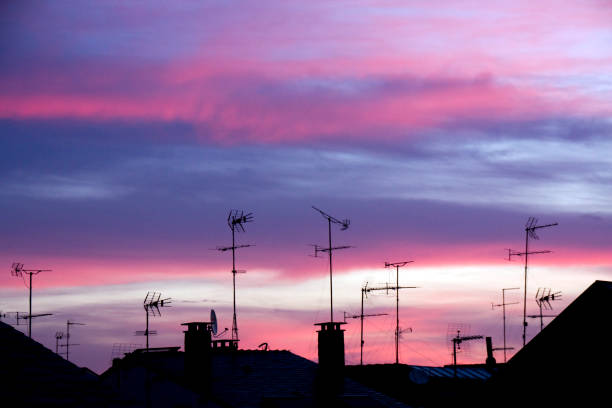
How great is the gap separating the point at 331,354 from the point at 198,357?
7.09m

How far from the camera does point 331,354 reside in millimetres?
49094

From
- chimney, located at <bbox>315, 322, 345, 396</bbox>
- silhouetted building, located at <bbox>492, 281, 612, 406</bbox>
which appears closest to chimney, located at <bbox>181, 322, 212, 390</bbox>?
chimney, located at <bbox>315, 322, 345, 396</bbox>

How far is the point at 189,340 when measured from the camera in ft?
150

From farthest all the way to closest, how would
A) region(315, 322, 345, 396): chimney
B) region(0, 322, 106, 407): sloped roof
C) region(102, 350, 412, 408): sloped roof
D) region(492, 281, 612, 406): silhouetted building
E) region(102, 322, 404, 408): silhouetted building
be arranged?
region(315, 322, 345, 396): chimney
region(102, 350, 412, 408): sloped roof
region(102, 322, 404, 408): silhouetted building
region(492, 281, 612, 406): silhouetted building
region(0, 322, 106, 407): sloped roof

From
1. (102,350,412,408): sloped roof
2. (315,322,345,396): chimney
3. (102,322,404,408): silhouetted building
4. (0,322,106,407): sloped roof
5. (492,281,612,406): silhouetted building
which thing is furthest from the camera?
(315,322,345,396): chimney

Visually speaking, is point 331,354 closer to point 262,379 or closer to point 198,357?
point 262,379

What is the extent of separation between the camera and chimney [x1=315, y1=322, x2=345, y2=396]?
48.4 metres

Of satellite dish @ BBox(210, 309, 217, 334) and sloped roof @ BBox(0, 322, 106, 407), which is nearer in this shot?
sloped roof @ BBox(0, 322, 106, 407)

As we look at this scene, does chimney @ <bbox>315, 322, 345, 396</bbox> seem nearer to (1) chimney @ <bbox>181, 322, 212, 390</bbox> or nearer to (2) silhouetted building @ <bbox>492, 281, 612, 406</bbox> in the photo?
(1) chimney @ <bbox>181, 322, 212, 390</bbox>

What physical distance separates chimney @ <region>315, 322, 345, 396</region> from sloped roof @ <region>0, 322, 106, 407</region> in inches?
928

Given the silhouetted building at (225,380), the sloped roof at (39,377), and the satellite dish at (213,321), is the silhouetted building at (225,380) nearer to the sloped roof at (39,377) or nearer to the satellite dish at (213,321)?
the satellite dish at (213,321)

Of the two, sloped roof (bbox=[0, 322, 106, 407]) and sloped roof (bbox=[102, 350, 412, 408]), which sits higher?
sloped roof (bbox=[0, 322, 106, 407])

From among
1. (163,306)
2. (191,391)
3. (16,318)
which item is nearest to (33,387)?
(191,391)

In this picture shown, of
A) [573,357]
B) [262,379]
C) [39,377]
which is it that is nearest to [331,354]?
[262,379]
